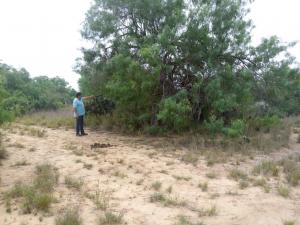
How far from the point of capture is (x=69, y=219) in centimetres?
605

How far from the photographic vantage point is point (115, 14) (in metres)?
13.7

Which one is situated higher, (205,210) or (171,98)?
(171,98)

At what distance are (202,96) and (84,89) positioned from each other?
15.6 ft

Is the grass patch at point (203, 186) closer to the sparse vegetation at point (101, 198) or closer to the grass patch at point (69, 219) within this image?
the sparse vegetation at point (101, 198)

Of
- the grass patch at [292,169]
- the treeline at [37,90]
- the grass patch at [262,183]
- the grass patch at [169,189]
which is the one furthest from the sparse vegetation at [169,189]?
the treeline at [37,90]

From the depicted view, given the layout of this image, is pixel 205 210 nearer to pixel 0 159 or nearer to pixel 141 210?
pixel 141 210

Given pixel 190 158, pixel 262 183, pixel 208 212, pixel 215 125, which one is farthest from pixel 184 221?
pixel 215 125

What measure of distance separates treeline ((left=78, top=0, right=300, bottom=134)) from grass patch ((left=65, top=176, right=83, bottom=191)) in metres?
4.32

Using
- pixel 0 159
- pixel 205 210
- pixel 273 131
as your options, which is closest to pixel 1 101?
pixel 0 159

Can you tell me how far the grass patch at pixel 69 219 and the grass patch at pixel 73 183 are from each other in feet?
4.70

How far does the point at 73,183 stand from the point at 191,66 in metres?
6.71

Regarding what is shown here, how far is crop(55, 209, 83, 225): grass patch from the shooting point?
5988 millimetres

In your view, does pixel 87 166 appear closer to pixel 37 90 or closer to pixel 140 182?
pixel 140 182

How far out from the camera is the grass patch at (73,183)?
7.80 m
